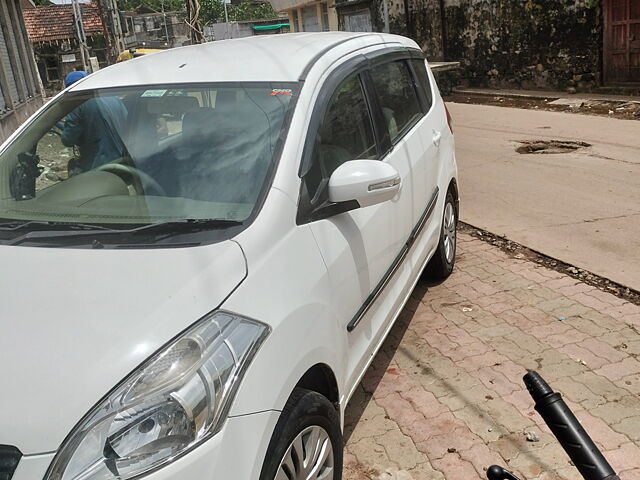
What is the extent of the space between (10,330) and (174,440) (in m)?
0.59

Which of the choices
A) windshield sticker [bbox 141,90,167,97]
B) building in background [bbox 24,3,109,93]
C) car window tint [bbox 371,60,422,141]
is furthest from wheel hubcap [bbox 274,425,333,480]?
building in background [bbox 24,3,109,93]

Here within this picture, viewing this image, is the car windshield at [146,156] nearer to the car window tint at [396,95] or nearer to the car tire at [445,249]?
the car window tint at [396,95]

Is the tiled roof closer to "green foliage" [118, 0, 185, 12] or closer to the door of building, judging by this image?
"green foliage" [118, 0, 185, 12]

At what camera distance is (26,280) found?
1951mm

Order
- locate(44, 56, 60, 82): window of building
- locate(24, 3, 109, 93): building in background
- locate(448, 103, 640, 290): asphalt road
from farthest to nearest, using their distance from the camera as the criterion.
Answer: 1. locate(44, 56, 60, 82): window of building
2. locate(24, 3, 109, 93): building in background
3. locate(448, 103, 640, 290): asphalt road

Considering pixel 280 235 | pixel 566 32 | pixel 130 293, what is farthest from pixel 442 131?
pixel 566 32

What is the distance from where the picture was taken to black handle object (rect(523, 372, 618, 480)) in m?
1.21

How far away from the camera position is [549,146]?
30.4ft

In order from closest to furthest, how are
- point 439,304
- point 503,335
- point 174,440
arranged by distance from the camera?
1. point 174,440
2. point 503,335
3. point 439,304

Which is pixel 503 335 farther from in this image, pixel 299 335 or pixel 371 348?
pixel 299 335

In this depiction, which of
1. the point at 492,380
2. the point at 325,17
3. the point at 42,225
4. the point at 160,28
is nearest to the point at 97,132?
the point at 42,225

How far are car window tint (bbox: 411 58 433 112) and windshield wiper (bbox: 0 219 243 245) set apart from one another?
2589 mm

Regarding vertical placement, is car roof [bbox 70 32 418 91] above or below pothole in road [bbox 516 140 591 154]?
above

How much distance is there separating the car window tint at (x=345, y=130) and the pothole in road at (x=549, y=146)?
6609mm
